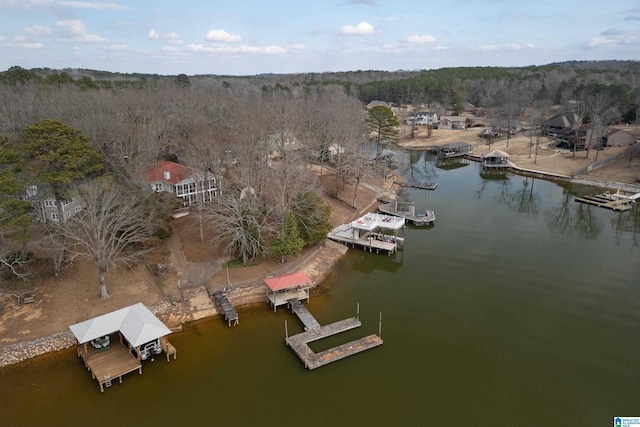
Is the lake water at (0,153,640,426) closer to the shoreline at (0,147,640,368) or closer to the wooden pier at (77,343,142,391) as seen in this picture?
the wooden pier at (77,343,142,391)

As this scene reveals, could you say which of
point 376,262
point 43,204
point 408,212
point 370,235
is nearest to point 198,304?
point 43,204

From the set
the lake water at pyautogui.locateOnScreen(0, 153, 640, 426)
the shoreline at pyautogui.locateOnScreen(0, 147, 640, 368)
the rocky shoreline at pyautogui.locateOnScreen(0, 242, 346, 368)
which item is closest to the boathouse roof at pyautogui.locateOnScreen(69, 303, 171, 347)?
the lake water at pyautogui.locateOnScreen(0, 153, 640, 426)

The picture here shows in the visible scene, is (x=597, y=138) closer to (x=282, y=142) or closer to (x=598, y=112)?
(x=598, y=112)

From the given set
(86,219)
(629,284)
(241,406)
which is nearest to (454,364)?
(241,406)

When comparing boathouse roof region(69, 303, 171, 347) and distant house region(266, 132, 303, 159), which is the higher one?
distant house region(266, 132, 303, 159)

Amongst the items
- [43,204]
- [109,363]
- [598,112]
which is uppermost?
[598,112]

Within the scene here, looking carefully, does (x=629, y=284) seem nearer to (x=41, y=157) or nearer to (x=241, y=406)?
(x=241, y=406)
